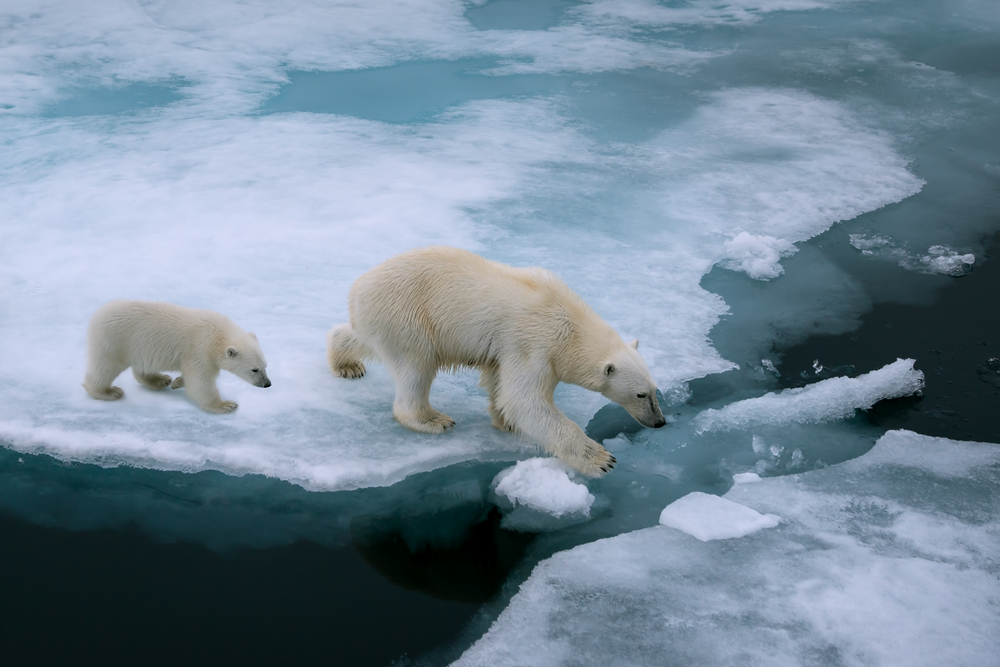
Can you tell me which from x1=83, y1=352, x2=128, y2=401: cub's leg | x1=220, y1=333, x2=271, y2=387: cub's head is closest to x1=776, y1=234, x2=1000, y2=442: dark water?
x1=220, y1=333, x2=271, y2=387: cub's head

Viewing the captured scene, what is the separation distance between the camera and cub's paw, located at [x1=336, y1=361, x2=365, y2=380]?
4020mm

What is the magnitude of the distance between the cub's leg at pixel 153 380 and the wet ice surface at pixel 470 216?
8 cm

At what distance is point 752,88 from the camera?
28.4 feet

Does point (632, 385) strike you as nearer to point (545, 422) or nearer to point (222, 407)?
point (545, 422)

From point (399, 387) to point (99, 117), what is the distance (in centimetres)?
571

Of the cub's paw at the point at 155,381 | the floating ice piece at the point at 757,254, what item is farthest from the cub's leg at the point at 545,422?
the floating ice piece at the point at 757,254

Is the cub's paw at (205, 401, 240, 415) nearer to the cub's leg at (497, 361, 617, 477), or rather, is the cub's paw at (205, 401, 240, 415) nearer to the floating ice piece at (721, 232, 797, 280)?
the cub's leg at (497, 361, 617, 477)

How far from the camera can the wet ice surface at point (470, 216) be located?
3.36 m

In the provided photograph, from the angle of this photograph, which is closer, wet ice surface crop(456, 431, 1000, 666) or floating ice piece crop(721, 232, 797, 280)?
wet ice surface crop(456, 431, 1000, 666)

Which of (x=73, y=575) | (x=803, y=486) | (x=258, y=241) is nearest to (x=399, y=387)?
(x=73, y=575)

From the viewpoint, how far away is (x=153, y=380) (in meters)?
3.84

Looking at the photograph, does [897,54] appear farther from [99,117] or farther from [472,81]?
[99,117]

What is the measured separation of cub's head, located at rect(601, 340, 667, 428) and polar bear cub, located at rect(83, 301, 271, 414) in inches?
60.1

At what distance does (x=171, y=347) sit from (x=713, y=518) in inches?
94.4
